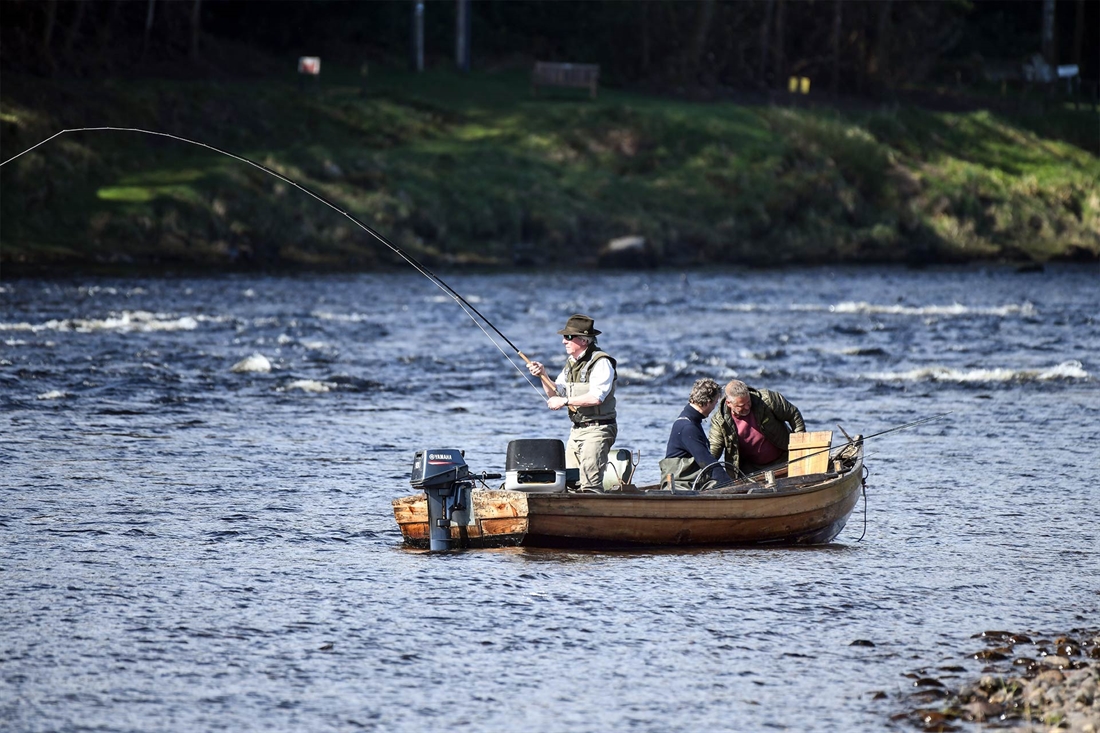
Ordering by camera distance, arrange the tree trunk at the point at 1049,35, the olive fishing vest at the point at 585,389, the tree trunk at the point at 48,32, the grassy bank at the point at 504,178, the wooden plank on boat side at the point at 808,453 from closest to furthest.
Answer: the olive fishing vest at the point at 585,389 → the wooden plank on boat side at the point at 808,453 → the grassy bank at the point at 504,178 → the tree trunk at the point at 48,32 → the tree trunk at the point at 1049,35

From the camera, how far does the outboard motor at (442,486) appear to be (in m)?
10.4

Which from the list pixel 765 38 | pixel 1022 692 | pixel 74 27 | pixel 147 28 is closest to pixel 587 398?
pixel 1022 692

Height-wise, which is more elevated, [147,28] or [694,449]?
[147,28]

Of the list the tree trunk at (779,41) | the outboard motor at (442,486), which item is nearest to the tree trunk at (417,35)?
the tree trunk at (779,41)

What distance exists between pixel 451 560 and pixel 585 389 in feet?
5.39

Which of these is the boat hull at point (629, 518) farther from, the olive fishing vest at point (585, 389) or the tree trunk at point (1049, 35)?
the tree trunk at point (1049, 35)

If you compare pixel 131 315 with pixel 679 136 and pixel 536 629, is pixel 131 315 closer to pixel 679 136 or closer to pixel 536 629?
pixel 536 629

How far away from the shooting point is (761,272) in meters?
47.0

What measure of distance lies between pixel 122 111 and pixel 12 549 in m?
38.2

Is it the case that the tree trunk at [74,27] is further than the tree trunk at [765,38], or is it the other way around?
the tree trunk at [765,38]

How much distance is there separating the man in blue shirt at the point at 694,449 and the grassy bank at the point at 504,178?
31.2 m

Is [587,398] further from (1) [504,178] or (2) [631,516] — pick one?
(1) [504,178]

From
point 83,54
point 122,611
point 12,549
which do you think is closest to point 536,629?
point 122,611

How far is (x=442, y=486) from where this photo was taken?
10.6 metres
